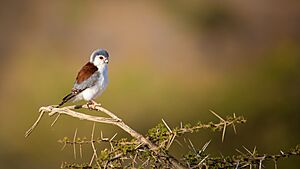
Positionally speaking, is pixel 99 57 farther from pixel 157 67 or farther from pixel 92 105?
pixel 157 67

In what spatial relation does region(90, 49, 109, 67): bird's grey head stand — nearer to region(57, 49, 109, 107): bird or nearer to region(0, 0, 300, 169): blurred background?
region(57, 49, 109, 107): bird

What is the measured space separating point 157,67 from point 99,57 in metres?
8.33

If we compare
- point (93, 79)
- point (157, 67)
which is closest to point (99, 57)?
point (93, 79)

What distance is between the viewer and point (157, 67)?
13.0 m

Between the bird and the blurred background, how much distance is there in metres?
3.70

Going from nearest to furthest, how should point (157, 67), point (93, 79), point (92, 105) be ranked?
point (92, 105) → point (93, 79) → point (157, 67)

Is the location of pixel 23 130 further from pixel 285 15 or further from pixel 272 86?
pixel 285 15

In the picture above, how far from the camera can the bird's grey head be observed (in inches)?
183

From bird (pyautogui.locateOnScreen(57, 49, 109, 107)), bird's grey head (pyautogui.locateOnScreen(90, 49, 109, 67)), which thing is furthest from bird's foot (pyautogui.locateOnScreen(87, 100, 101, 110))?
bird's grey head (pyautogui.locateOnScreen(90, 49, 109, 67))

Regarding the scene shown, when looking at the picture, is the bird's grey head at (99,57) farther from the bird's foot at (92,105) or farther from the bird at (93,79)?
the bird's foot at (92,105)

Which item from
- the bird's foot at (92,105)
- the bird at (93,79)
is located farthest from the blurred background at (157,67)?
the bird's foot at (92,105)

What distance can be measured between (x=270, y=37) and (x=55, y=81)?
4400 millimetres

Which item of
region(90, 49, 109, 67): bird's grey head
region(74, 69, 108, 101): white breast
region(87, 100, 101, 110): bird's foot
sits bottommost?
region(87, 100, 101, 110): bird's foot

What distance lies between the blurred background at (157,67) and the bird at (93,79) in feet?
12.1
